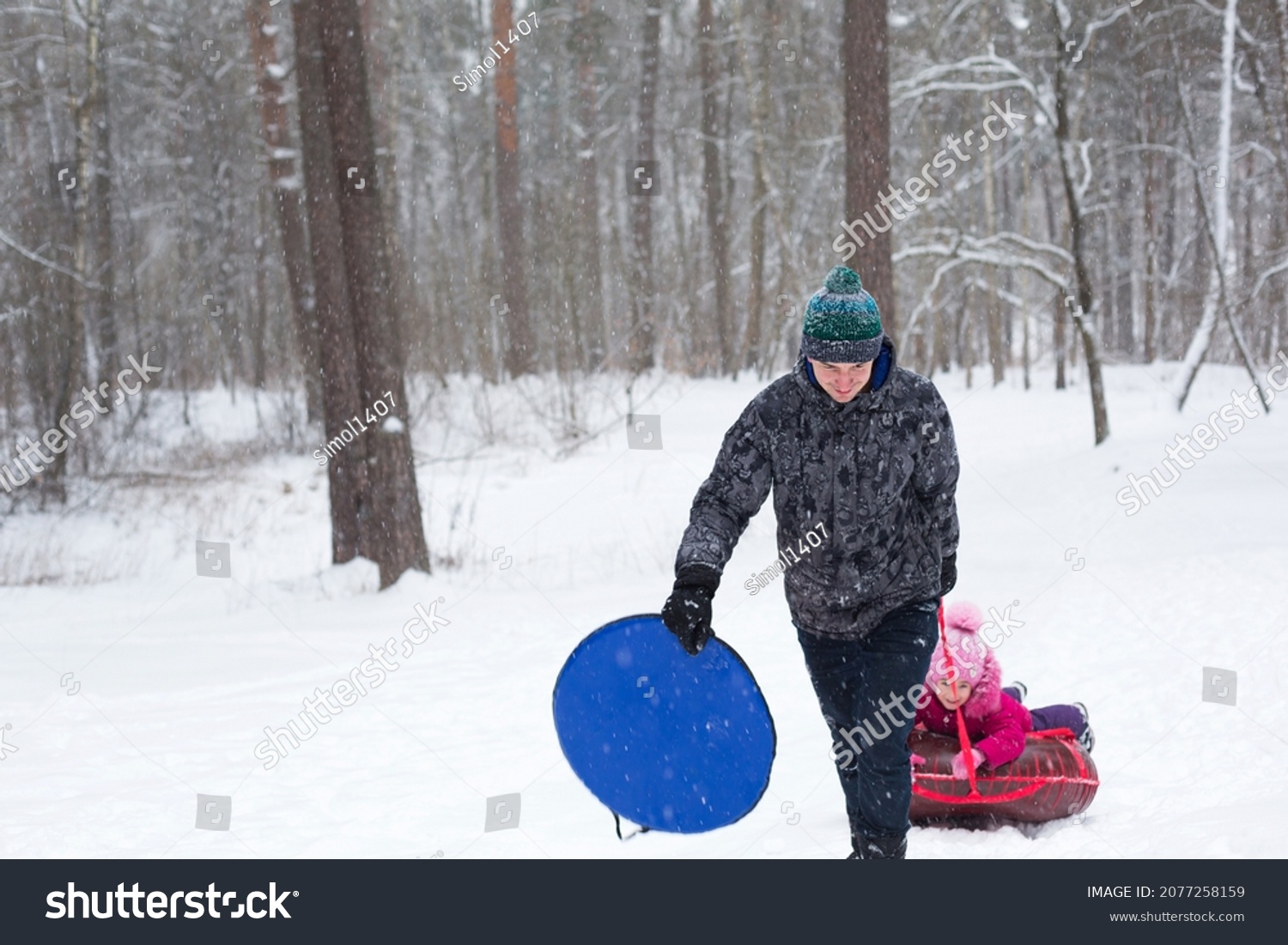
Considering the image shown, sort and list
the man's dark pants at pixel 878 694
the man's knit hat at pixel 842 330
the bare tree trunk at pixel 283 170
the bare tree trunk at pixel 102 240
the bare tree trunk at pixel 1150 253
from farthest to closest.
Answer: the bare tree trunk at pixel 1150 253, the bare tree trunk at pixel 102 240, the bare tree trunk at pixel 283 170, the man's dark pants at pixel 878 694, the man's knit hat at pixel 842 330

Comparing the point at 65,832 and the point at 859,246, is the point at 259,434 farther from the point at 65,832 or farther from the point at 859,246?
the point at 65,832

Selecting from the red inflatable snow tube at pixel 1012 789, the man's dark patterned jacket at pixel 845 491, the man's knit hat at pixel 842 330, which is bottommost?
the red inflatable snow tube at pixel 1012 789

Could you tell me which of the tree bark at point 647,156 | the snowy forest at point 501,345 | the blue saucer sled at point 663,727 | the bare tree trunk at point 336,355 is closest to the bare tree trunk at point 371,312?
the snowy forest at point 501,345

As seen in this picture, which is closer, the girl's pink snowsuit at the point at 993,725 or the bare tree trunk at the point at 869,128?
the girl's pink snowsuit at the point at 993,725

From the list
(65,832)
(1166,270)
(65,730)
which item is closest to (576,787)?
(65,832)

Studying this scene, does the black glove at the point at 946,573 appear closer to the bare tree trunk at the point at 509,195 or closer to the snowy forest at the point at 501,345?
the snowy forest at the point at 501,345

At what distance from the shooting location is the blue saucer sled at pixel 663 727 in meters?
3.63

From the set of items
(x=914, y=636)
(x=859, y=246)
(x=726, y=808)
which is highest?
(x=859, y=246)

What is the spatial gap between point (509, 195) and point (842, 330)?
19471mm

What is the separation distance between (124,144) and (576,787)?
22.0 m

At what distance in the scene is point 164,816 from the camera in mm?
4926

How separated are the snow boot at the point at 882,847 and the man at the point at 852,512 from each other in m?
0.12

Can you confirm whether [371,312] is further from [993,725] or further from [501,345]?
[501,345]

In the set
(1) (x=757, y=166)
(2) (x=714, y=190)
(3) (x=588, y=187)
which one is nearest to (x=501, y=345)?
(3) (x=588, y=187)
